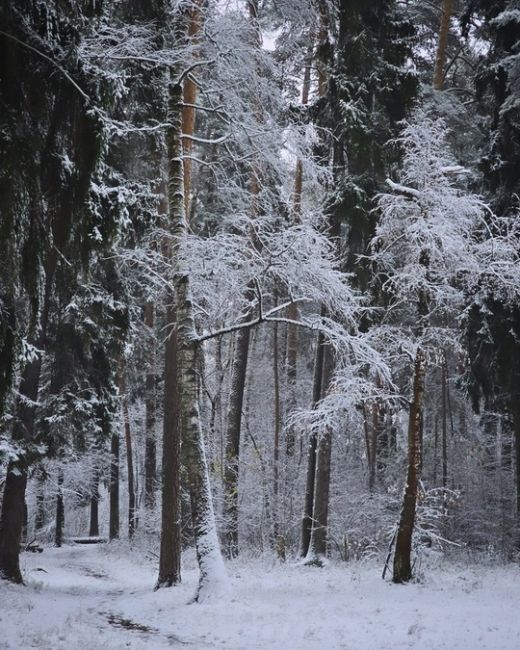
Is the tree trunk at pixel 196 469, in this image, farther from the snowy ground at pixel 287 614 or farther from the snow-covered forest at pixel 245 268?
the snowy ground at pixel 287 614

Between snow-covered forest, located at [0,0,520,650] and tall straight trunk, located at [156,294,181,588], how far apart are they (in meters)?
0.05

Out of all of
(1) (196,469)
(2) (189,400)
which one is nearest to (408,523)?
(1) (196,469)

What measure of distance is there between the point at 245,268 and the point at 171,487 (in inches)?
196

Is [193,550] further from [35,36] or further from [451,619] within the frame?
[35,36]

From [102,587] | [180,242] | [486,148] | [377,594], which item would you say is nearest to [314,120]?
[486,148]

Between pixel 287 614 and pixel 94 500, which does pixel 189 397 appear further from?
pixel 94 500

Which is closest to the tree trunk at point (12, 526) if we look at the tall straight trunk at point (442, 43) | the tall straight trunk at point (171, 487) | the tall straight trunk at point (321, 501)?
the tall straight trunk at point (171, 487)

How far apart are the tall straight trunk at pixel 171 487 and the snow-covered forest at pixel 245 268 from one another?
0.05m

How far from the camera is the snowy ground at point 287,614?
647 centimetres

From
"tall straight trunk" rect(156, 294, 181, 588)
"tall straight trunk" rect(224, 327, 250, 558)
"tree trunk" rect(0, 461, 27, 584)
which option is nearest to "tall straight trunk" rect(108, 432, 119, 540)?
"tall straight trunk" rect(224, 327, 250, 558)

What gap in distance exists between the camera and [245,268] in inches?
366

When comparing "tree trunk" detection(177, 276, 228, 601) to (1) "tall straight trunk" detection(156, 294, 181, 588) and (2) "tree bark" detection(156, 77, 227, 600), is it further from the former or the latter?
A: (1) "tall straight trunk" detection(156, 294, 181, 588)

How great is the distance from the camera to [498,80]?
1419 centimetres

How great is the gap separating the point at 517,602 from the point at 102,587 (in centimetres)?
896
